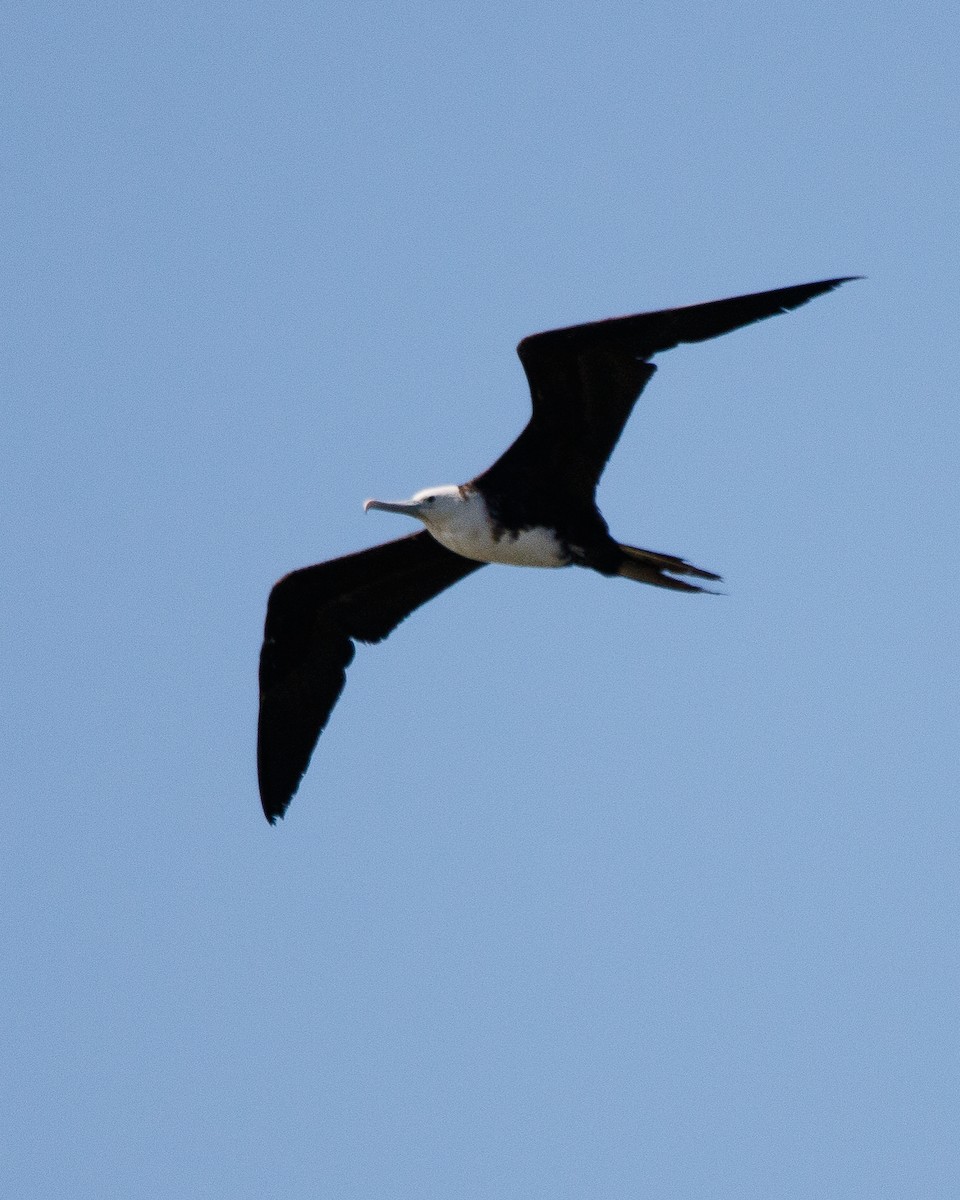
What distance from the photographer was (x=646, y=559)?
5.29 metres

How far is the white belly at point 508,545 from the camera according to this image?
5.41 meters

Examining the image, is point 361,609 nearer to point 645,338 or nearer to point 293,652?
point 293,652

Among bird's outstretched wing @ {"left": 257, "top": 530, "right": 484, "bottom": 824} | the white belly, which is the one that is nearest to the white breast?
the white belly

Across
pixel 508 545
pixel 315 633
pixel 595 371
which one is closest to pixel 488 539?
→ pixel 508 545

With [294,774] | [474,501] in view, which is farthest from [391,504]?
[294,774]

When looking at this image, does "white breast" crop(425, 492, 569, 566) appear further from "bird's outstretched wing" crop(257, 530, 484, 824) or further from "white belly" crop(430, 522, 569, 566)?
"bird's outstretched wing" crop(257, 530, 484, 824)

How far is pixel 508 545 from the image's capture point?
5.45 m

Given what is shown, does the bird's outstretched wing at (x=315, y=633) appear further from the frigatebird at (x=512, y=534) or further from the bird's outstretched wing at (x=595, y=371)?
the bird's outstretched wing at (x=595, y=371)

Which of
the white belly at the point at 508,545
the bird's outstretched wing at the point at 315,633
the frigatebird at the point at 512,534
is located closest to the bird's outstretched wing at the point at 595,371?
the frigatebird at the point at 512,534

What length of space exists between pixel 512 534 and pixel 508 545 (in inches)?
1.5

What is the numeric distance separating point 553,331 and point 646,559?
703 millimetres

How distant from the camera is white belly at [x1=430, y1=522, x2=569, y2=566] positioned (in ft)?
17.7

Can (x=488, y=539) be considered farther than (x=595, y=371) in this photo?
Yes

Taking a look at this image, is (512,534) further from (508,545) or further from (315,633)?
(315,633)
